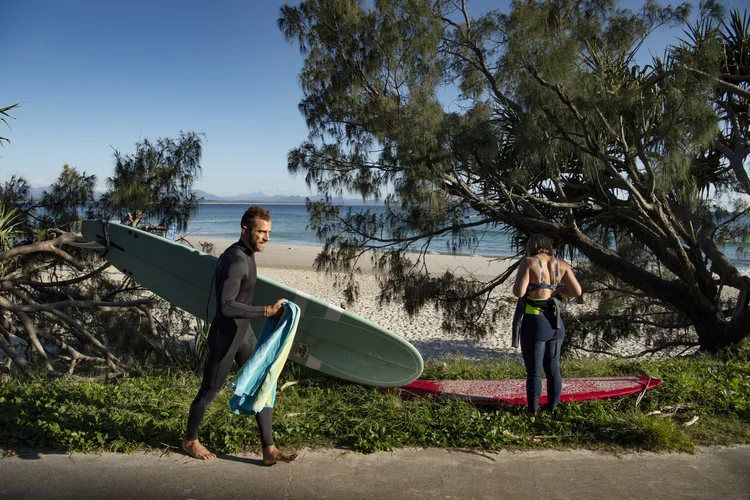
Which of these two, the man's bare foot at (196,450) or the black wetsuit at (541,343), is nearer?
the man's bare foot at (196,450)

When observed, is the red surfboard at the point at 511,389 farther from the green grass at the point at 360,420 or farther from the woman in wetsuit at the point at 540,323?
the woman in wetsuit at the point at 540,323

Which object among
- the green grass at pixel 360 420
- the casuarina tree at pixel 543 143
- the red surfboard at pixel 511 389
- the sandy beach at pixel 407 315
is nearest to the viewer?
the green grass at pixel 360 420

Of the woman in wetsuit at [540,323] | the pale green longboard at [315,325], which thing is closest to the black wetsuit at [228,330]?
the pale green longboard at [315,325]

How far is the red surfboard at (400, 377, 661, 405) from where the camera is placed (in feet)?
11.9

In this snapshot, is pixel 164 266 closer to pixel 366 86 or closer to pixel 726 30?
pixel 366 86

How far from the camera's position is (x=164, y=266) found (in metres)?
4.70

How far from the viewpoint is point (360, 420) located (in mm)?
3248

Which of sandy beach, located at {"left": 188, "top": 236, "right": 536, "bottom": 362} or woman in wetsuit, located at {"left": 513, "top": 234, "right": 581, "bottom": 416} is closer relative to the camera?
woman in wetsuit, located at {"left": 513, "top": 234, "right": 581, "bottom": 416}

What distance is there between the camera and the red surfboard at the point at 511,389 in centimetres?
363

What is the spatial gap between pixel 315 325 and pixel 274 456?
1.29 metres

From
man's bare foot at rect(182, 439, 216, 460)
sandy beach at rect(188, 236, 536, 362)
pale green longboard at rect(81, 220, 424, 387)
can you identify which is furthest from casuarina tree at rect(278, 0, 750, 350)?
man's bare foot at rect(182, 439, 216, 460)

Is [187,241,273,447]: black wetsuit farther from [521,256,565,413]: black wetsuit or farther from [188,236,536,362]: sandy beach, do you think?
[188,236,536,362]: sandy beach

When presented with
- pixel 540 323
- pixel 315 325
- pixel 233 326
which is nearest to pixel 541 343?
pixel 540 323

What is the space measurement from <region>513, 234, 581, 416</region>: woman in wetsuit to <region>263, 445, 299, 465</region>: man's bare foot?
1478 millimetres
